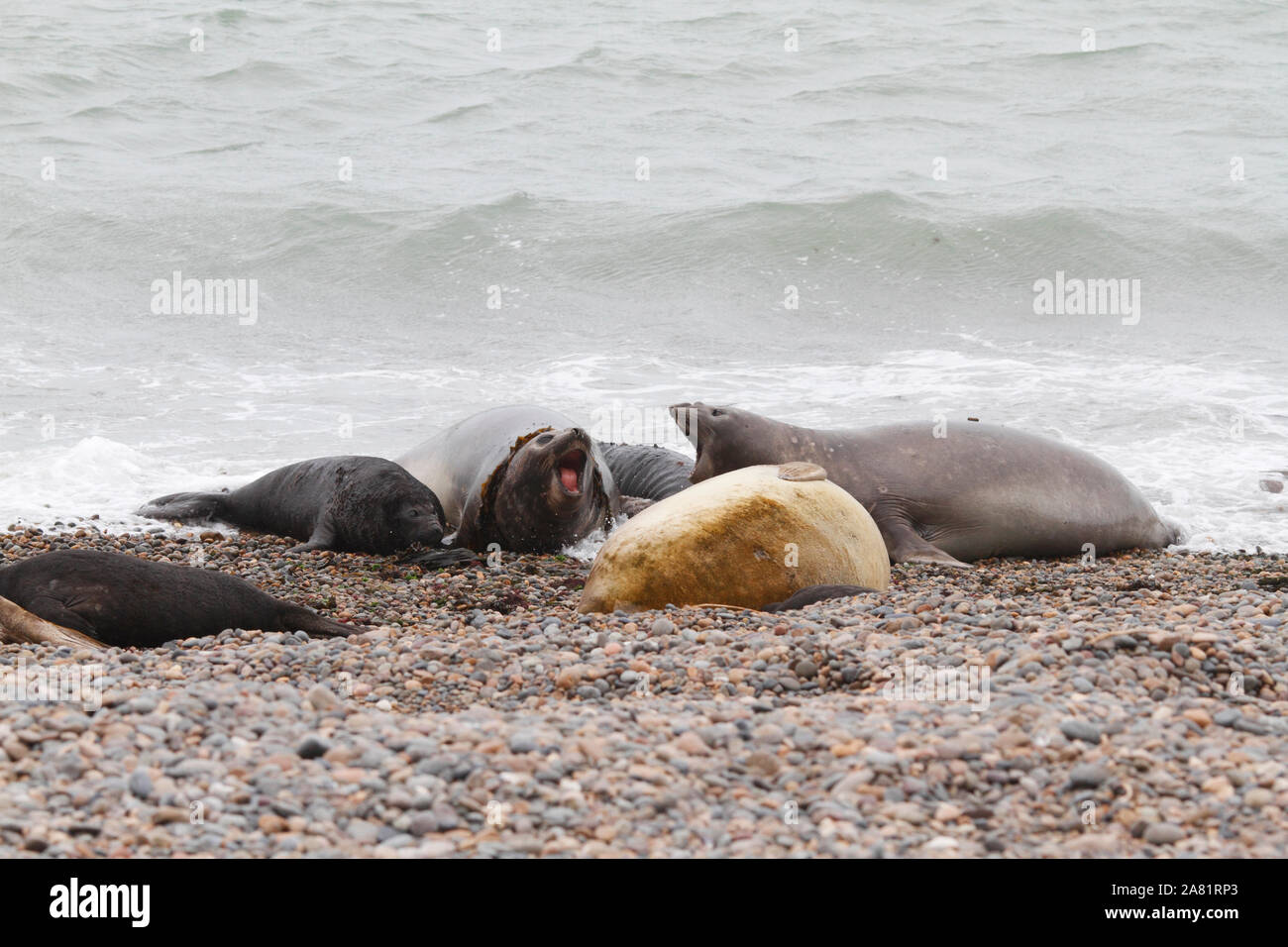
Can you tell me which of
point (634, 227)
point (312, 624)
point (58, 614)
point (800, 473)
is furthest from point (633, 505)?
point (634, 227)

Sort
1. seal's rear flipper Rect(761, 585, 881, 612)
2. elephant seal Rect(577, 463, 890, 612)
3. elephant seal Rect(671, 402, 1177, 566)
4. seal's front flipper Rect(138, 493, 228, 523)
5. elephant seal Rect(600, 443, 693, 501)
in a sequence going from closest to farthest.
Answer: seal's rear flipper Rect(761, 585, 881, 612), elephant seal Rect(577, 463, 890, 612), elephant seal Rect(671, 402, 1177, 566), seal's front flipper Rect(138, 493, 228, 523), elephant seal Rect(600, 443, 693, 501)

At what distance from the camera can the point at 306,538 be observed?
8.30 m

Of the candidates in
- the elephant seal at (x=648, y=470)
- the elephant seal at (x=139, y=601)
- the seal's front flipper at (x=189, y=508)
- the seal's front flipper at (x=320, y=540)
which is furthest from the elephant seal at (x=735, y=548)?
the seal's front flipper at (x=189, y=508)

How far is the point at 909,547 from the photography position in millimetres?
7816

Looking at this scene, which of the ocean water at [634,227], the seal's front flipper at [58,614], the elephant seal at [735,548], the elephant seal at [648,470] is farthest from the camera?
the ocean water at [634,227]

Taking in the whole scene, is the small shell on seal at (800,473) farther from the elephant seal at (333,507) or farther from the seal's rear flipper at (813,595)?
the elephant seal at (333,507)

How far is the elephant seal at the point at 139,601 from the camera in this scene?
5.45 meters

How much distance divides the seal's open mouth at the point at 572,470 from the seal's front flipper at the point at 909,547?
169 centimetres

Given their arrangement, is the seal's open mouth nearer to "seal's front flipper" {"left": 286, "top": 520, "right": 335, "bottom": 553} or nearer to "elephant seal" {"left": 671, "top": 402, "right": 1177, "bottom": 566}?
"elephant seal" {"left": 671, "top": 402, "right": 1177, "bottom": 566}

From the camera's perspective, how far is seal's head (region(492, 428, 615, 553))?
301 inches

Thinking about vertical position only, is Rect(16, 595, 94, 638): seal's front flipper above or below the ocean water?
below

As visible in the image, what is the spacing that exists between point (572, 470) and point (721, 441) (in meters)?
0.92

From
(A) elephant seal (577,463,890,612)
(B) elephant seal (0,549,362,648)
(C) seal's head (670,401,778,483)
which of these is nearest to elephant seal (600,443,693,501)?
(C) seal's head (670,401,778,483)
